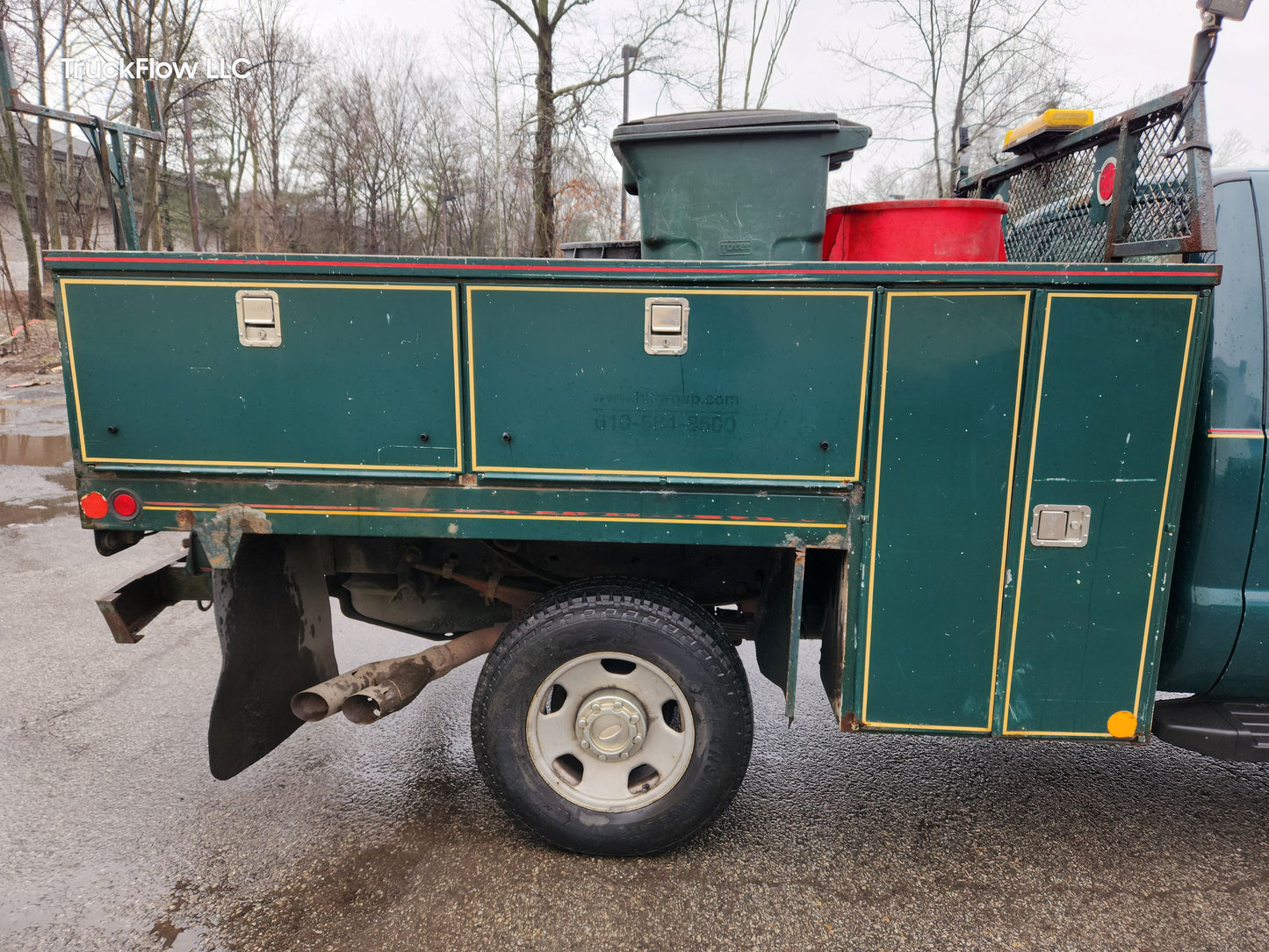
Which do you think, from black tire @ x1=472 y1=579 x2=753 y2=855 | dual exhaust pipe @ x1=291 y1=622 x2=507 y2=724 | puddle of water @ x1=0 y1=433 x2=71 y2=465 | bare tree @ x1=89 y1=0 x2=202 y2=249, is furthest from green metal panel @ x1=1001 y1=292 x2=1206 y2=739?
bare tree @ x1=89 y1=0 x2=202 y2=249

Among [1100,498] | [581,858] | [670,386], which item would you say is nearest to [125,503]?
[670,386]

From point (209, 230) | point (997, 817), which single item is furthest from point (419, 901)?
point (209, 230)

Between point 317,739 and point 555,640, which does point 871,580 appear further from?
point 317,739

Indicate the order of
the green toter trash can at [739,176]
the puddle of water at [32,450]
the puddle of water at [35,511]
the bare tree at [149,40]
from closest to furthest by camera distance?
the green toter trash can at [739,176], the puddle of water at [35,511], the puddle of water at [32,450], the bare tree at [149,40]

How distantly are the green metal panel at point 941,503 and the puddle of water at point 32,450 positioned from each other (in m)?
9.84

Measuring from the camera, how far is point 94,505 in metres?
2.63

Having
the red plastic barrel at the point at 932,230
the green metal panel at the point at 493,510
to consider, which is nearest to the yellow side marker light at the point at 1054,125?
the red plastic barrel at the point at 932,230

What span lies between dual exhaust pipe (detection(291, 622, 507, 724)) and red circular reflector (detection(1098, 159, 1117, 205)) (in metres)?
3.01

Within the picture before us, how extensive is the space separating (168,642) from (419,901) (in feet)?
9.64

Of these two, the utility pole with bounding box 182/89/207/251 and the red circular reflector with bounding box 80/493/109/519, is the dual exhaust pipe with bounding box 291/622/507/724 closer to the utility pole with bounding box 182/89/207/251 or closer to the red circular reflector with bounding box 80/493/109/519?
the red circular reflector with bounding box 80/493/109/519

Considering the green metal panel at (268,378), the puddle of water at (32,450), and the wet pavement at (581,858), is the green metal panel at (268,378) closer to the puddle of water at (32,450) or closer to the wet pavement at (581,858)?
the wet pavement at (581,858)

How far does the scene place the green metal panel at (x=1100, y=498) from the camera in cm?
240

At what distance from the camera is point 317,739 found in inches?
142

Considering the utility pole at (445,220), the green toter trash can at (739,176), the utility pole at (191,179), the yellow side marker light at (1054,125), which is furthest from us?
the utility pole at (445,220)
